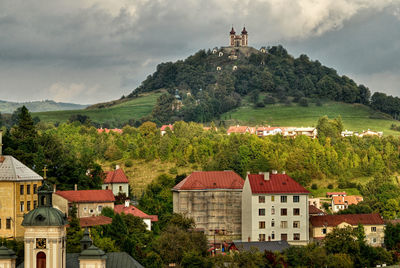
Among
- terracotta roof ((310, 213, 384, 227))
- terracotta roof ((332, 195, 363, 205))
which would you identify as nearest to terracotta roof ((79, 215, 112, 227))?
terracotta roof ((310, 213, 384, 227))

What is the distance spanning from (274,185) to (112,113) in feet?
363

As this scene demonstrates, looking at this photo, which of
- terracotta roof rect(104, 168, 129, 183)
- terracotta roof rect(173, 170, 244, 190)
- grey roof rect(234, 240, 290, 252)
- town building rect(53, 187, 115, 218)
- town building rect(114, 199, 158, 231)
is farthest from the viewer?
terracotta roof rect(104, 168, 129, 183)

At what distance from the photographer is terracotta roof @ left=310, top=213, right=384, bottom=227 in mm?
76000

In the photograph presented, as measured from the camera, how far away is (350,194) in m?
102

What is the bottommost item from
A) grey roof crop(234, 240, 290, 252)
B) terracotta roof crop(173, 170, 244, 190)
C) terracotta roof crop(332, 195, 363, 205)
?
grey roof crop(234, 240, 290, 252)

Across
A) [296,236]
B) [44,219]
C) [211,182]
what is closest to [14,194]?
[44,219]

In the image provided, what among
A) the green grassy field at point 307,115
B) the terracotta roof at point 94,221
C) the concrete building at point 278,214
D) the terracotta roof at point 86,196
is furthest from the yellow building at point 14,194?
the green grassy field at point 307,115

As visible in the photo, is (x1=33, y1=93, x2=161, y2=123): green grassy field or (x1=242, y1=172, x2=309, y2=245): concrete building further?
(x1=33, y1=93, x2=161, y2=123): green grassy field

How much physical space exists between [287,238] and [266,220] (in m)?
Result: 2.80

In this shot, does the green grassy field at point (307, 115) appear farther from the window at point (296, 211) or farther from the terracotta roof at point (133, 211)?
the terracotta roof at point (133, 211)

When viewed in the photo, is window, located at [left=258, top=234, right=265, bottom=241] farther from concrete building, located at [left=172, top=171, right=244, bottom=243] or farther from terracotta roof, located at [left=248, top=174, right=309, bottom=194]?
concrete building, located at [left=172, top=171, right=244, bottom=243]

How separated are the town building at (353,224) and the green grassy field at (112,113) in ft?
333

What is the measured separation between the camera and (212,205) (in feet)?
272

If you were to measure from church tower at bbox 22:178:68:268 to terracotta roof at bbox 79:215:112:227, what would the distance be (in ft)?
77.1
